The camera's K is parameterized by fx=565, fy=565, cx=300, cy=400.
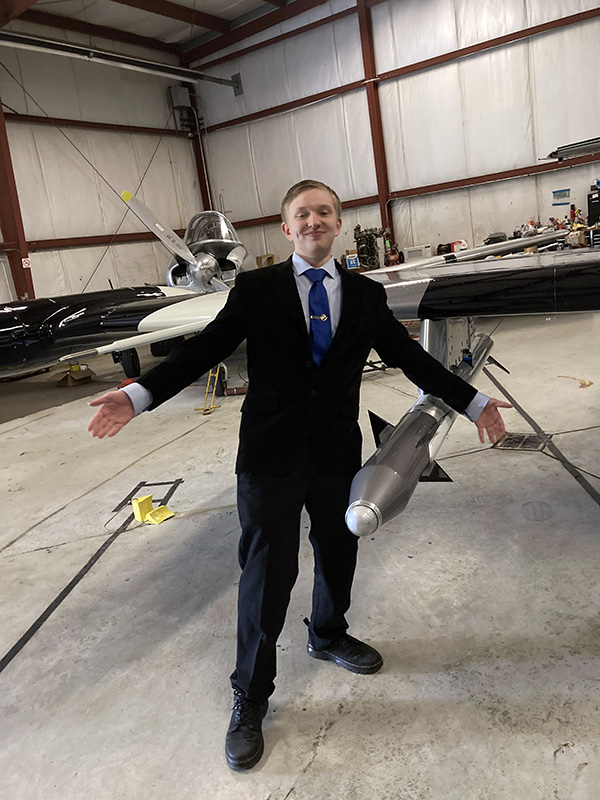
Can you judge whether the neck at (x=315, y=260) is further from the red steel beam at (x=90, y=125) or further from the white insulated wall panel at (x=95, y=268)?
the red steel beam at (x=90, y=125)

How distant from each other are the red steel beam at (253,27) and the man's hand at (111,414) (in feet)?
50.4

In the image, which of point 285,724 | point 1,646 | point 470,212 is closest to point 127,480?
point 1,646

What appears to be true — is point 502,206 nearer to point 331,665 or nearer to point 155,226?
Result: point 155,226

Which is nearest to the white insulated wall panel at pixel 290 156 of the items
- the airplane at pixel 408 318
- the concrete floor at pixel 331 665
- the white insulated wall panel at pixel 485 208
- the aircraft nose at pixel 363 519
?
the white insulated wall panel at pixel 485 208

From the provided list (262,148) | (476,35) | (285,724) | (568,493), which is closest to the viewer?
(285,724)

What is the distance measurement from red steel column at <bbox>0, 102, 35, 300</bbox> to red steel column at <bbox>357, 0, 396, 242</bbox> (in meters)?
8.41

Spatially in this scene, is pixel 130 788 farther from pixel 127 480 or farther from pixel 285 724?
pixel 127 480

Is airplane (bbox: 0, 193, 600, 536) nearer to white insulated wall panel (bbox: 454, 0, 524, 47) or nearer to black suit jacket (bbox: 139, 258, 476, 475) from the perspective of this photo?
black suit jacket (bbox: 139, 258, 476, 475)

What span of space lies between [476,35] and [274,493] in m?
13.6

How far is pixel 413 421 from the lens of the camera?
9.50ft

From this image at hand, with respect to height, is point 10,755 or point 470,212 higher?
point 470,212

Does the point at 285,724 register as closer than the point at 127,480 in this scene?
Yes

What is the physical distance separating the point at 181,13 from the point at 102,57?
2544 mm

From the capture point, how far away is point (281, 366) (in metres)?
2.17
